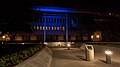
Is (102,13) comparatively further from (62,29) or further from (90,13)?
(62,29)

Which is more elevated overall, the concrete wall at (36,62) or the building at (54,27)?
the building at (54,27)

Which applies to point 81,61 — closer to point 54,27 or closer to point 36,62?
point 36,62

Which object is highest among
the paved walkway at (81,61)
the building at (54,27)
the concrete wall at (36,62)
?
the building at (54,27)

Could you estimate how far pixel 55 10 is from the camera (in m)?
93.2

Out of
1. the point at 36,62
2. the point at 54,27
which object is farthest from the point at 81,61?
the point at 54,27

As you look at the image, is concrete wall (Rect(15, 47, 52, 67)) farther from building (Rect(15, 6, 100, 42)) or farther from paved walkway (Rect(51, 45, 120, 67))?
building (Rect(15, 6, 100, 42))

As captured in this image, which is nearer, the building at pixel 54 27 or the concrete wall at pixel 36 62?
the concrete wall at pixel 36 62

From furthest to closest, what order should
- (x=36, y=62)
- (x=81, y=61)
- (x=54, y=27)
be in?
(x=54, y=27)
(x=81, y=61)
(x=36, y=62)

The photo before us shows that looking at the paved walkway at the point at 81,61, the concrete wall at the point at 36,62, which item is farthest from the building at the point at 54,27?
the concrete wall at the point at 36,62

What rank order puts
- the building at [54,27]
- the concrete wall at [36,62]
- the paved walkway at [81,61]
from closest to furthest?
the concrete wall at [36,62]
the paved walkway at [81,61]
the building at [54,27]

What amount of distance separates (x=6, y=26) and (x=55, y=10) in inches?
2528

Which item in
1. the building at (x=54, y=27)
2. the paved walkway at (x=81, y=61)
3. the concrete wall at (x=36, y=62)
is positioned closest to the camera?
the concrete wall at (x=36, y=62)

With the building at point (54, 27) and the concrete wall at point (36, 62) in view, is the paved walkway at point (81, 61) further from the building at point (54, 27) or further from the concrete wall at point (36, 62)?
the building at point (54, 27)

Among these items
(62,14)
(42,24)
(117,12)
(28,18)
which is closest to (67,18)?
(62,14)
